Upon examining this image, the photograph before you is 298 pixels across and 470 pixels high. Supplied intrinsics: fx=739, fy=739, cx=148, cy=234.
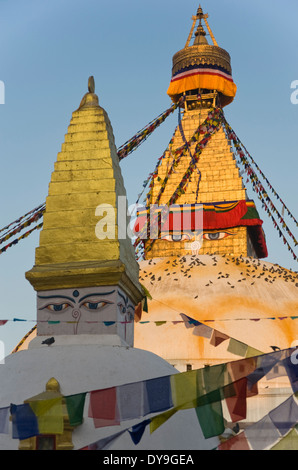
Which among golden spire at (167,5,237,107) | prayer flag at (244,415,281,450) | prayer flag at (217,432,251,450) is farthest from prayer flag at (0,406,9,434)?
golden spire at (167,5,237,107)

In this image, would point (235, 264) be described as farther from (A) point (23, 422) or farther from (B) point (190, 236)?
(A) point (23, 422)

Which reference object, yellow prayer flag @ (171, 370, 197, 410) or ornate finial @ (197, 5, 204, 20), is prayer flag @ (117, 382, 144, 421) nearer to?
yellow prayer flag @ (171, 370, 197, 410)

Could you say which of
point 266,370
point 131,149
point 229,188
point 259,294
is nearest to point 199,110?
point 229,188

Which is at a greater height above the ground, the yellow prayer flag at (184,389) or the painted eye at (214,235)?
the painted eye at (214,235)

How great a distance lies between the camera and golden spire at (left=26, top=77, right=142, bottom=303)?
8312 millimetres

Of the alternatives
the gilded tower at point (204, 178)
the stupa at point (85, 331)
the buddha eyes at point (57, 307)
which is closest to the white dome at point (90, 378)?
the stupa at point (85, 331)

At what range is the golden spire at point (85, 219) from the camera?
8.31 meters

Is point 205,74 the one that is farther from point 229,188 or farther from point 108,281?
point 108,281

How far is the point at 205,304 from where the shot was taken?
16.8 meters

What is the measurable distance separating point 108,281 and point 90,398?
176 centimetres

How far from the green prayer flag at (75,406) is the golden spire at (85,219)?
70.1 inches

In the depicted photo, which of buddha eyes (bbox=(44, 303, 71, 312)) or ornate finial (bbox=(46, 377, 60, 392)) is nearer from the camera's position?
ornate finial (bbox=(46, 377, 60, 392))

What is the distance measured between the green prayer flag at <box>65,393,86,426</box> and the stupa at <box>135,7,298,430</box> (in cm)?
252

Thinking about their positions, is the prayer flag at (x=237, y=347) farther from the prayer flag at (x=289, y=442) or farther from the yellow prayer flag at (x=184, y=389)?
the prayer flag at (x=289, y=442)
